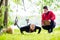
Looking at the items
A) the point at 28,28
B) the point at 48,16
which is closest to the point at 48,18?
the point at 48,16

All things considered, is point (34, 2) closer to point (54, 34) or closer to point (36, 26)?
point (36, 26)

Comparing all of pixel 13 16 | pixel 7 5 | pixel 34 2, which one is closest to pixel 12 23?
pixel 13 16

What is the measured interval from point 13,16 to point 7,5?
0.36 ft

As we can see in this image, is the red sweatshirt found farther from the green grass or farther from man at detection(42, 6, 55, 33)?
the green grass

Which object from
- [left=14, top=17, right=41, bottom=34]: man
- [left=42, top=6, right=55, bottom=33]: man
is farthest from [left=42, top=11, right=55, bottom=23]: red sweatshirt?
[left=14, top=17, right=41, bottom=34]: man

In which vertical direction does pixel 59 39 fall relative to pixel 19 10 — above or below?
below

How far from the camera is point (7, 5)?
1598mm

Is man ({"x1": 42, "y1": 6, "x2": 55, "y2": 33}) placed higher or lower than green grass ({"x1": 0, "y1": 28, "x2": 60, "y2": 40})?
higher

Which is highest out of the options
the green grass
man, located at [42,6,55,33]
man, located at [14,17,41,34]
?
man, located at [42,6,55,33]

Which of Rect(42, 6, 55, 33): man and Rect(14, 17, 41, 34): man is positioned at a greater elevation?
Rect(42, 6, 55, 33): man

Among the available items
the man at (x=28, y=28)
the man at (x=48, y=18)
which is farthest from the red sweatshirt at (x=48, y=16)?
the man at (x=28, y=28)

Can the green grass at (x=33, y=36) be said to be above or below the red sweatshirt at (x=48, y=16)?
below

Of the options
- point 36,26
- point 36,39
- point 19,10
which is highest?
point 19,10

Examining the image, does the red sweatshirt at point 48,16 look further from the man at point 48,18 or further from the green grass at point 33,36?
the green grass at point 33,36
